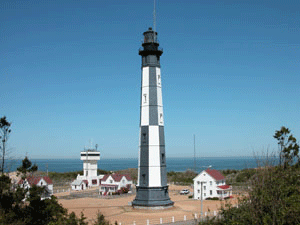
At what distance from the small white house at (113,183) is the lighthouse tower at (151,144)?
20367 millimetres

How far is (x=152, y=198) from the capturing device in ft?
114

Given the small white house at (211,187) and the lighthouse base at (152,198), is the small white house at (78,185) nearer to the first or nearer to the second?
the small white house at (211,187)

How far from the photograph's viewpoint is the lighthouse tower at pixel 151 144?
34719mm

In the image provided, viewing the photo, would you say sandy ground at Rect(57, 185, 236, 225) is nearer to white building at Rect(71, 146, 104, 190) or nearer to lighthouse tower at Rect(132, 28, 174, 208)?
lighthouse tower at Rect(132, 28, 174, 208)

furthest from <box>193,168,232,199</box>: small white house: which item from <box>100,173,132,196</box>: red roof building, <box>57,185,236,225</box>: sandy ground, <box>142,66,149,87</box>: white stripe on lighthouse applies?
<box>142,66,149,87</box>: white stripe on lighthouse

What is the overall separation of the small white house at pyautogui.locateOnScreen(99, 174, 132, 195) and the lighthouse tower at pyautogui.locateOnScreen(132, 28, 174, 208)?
20367 millimetres

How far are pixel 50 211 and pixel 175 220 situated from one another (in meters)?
14.3

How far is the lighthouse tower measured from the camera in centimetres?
3472

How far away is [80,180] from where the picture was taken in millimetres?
63406

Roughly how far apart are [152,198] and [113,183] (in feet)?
73.9

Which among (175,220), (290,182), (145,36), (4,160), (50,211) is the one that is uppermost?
(145,36)

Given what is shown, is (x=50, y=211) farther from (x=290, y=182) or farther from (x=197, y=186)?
(x=197, y=186)

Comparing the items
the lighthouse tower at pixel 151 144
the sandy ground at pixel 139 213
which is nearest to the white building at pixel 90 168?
the sandy ground at pixel 139 213

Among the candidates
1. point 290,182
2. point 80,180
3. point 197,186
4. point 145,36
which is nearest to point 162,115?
point 145,36
